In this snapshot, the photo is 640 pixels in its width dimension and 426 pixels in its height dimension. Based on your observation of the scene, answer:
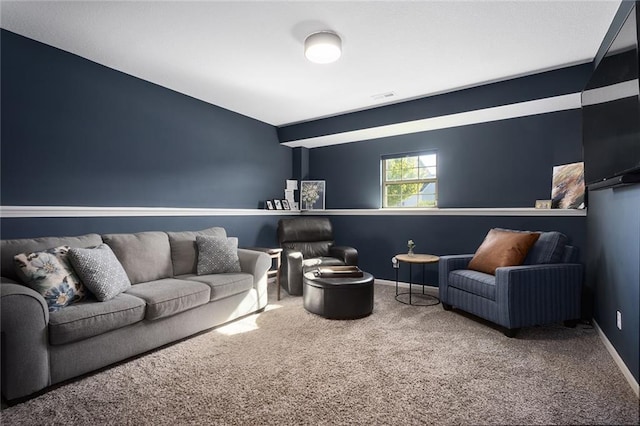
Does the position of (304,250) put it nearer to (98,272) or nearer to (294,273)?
(294,273)

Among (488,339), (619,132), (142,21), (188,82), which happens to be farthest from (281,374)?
(188,82)

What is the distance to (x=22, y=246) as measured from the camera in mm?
2369

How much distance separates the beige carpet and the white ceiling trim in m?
2.28

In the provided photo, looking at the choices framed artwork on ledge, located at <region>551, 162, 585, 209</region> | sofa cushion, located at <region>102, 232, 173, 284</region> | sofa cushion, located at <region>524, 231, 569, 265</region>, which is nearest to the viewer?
sofa cushion, located at <region>102, 232, 173, 284</region>

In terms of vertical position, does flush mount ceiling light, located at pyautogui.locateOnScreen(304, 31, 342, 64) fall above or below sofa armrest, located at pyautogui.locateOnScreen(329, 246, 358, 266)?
above

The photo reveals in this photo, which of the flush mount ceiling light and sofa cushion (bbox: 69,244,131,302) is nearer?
sofa cushion (bbox: 69,244,131,302)

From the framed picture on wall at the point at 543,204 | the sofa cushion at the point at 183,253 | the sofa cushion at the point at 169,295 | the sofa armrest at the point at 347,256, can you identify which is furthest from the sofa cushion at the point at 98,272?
the framed picture on wall at the point at 543,204

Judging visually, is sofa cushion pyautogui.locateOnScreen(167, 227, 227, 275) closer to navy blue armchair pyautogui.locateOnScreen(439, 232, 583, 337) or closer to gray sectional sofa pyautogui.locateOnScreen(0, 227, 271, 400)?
gray sectional sofa pyautogui.locateOnScreen(0, 227, 271, 400)

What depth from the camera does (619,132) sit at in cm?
188

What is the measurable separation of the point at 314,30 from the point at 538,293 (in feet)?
9.59

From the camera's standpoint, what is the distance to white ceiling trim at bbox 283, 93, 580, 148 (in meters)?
3.44

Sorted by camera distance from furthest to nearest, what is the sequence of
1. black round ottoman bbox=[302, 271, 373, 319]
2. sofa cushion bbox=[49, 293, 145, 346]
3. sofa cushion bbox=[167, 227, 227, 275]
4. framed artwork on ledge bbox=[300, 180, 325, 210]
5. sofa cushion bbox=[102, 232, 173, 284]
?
framed artwork on ledge bbox=[300, 180, 325, 210], sofa cushion bbox=[167, 227, 227, 275], black round ottoman bbox=[302, 271, 373, 319], sofa cushion bbox=[102, 232, 173, 284], sofa cushion bbox=[49, 293, 145, 346]

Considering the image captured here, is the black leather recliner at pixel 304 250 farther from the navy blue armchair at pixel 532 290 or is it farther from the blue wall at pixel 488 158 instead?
the navy blue armchair at pixel 532 290

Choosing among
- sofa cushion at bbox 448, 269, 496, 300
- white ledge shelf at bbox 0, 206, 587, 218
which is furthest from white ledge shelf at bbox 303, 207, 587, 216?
sofa cushion at bbox 448, 269, 496, 300
